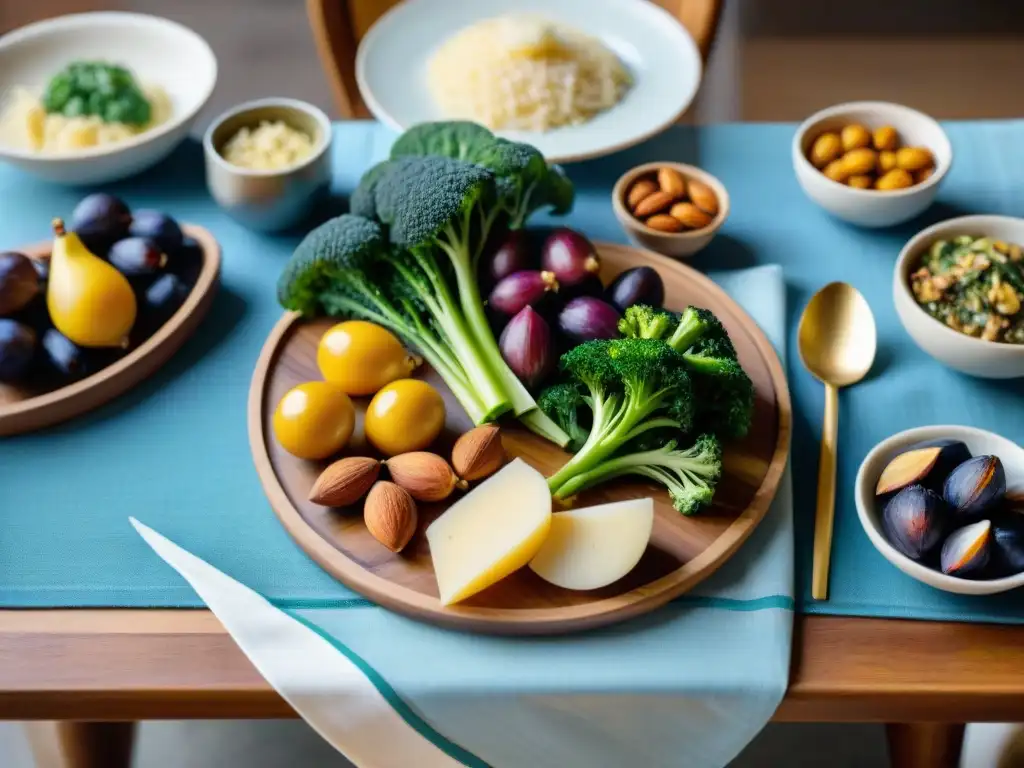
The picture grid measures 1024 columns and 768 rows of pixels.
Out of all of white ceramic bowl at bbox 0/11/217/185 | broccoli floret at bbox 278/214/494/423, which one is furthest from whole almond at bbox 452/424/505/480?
white ceramic bowl at bbox 0/11/217/185

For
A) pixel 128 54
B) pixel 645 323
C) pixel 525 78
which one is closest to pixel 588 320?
pixel 645 323

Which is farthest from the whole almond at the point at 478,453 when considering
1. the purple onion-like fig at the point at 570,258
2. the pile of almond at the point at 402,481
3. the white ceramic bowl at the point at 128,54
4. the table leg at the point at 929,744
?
the white ceramic bowl at the point at 128,54

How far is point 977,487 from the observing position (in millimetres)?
815

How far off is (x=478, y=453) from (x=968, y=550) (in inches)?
16.8

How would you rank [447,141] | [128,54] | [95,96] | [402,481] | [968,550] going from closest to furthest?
[968,550]
[402,481]
[447,141]
[95,96]
[128,54]

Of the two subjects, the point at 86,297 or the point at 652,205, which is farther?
the point at 652,205

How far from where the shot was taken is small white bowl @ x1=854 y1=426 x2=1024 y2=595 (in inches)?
31.9

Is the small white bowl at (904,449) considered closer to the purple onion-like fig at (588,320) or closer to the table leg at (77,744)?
the purple onion-like fig at (588,320)

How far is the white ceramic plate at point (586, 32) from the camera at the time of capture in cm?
133

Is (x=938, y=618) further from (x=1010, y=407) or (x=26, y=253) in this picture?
(x=26, y=253)

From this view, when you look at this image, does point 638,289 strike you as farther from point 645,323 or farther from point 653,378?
point 653,378

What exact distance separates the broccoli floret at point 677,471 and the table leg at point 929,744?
401mm

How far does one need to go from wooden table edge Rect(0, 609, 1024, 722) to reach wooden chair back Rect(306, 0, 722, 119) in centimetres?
110

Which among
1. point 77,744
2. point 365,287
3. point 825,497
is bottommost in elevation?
point 77,744
